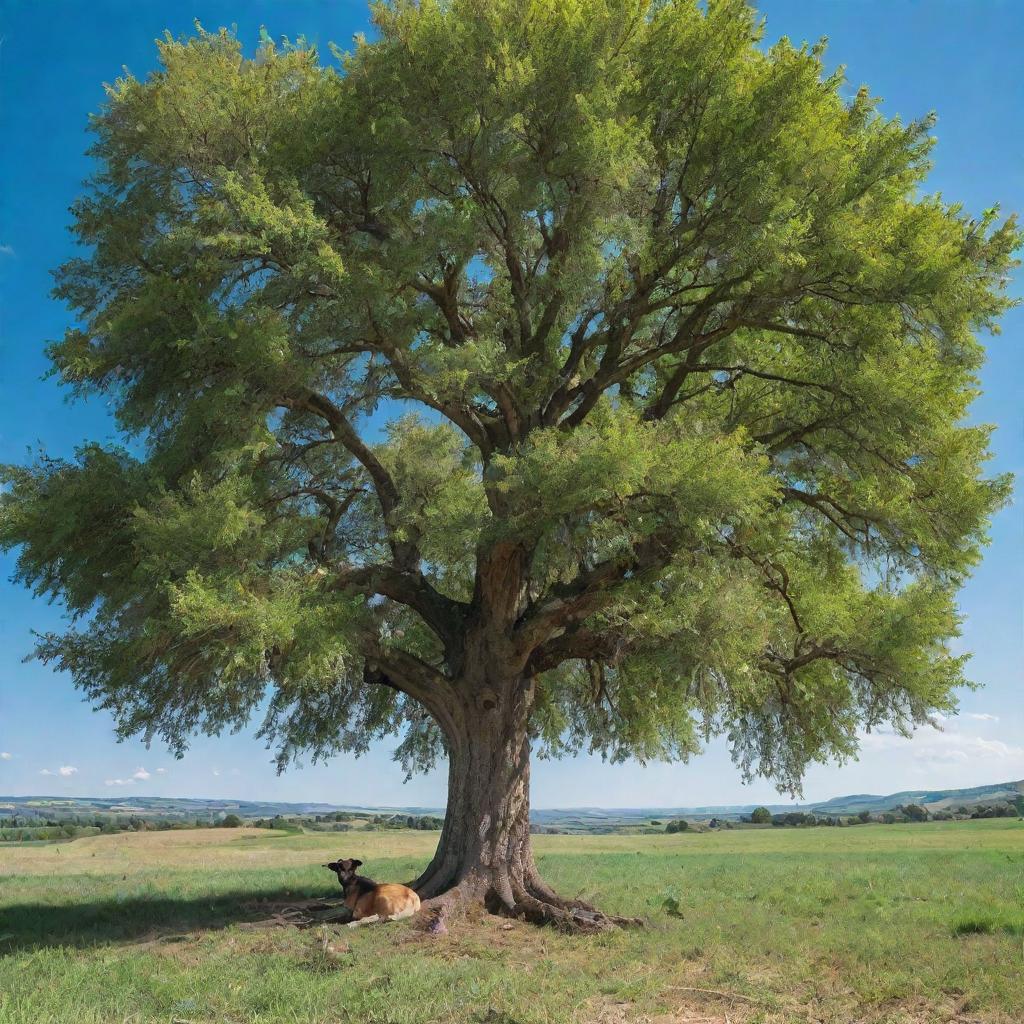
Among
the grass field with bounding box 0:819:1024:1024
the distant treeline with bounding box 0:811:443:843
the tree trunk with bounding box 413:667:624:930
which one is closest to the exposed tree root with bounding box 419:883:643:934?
the tree trunk with bounding box 413:667:624:930

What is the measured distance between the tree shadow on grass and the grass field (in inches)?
2.5

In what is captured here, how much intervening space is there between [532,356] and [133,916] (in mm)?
11584

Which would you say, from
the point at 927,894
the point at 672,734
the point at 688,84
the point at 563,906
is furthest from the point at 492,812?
the point at 688,84

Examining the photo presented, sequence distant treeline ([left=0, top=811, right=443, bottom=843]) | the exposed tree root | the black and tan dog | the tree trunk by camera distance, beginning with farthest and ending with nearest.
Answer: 1. distant treeline ([left=0, top=811, right=443, bottom=843])
2. the tree trunk
3. the exposed tree root
4. the black and tan dog

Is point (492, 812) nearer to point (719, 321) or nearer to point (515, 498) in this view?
point (515, 498)

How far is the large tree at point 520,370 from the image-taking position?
42.1ft

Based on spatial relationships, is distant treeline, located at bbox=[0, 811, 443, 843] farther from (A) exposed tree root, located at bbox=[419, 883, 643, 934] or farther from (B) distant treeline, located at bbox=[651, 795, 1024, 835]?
(A) exposed tree root, located at bbox=[419, 883, 643, 934]

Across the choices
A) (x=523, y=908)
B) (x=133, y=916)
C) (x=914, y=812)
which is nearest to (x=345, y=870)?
(x=523, y=908)

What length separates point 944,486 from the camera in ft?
47.7

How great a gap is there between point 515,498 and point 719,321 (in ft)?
19.2

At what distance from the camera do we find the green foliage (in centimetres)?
1279

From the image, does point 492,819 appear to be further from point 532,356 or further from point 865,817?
point 865,817

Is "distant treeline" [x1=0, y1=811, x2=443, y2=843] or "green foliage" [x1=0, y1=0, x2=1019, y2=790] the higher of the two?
"green foliage" [x1=0, y1=0, x2=1019, y2=790]

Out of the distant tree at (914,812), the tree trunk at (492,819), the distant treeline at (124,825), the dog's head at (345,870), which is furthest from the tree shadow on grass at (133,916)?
the distant tree at (914,812)
